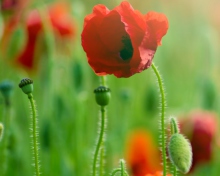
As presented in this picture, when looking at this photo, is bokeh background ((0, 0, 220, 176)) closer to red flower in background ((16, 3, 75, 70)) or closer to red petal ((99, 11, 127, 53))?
red flower in background ((16, 3, 75, 70))

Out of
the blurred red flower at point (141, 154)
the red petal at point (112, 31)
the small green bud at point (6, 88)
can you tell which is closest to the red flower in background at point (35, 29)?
the blurred red flower at point (141, 154)

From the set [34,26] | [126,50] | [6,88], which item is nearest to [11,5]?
[34,26]

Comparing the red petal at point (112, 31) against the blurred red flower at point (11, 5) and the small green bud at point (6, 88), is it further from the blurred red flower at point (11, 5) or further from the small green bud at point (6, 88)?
the blurred red flower at point (11, 5)

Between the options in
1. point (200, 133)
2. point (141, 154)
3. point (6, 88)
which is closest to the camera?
point (6, 88)

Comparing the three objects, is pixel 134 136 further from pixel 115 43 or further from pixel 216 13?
pixel 216 13

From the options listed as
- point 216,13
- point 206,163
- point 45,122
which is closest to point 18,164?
point 45,122

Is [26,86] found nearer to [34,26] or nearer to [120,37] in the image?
[120,37]

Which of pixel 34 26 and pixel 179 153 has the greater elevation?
pixel 34 26
